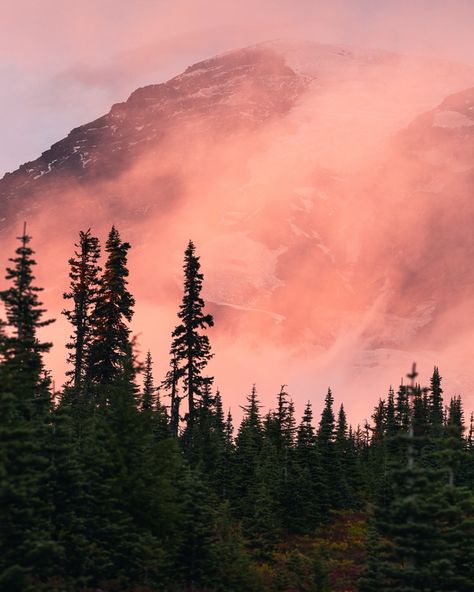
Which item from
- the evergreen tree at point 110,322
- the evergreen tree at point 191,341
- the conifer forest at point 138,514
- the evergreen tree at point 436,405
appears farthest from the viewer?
the evergreen tree at point 436,405

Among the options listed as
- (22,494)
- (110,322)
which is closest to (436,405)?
(110,322)

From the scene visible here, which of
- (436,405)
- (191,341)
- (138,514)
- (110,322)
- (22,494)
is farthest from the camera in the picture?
(436,405)

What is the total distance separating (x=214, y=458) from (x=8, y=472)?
28979mm

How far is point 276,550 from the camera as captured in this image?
1606 inches

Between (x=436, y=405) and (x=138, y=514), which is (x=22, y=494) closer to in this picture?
(x=138, y=514)

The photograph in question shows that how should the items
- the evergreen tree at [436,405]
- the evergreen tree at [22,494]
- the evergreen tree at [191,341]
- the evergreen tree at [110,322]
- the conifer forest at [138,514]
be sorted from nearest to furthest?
1. the evergreen tree at [22,494]
2. the conifer forest at [138,514]
3. the evergreen tree at [110,322]
4. the evergreen tree at [191,341]
5. the evergreen tree at [436,405]

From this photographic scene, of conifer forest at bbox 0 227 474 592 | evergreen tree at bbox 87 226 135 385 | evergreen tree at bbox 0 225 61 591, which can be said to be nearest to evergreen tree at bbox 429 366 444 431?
conifer forest at bbox 0 227 474 592

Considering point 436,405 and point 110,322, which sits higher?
point 436,405

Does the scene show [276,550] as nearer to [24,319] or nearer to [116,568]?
[116,568]

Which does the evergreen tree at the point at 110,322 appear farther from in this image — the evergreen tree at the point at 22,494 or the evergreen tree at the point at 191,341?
the evergreen tree at the point at 22,494

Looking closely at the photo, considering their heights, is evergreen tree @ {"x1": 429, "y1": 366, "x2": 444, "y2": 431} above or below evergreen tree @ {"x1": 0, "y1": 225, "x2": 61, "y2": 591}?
above

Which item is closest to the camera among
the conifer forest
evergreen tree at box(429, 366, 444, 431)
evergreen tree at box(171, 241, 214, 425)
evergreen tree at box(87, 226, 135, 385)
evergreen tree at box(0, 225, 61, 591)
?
evergreen tree at box(0, 225, 61, 591)

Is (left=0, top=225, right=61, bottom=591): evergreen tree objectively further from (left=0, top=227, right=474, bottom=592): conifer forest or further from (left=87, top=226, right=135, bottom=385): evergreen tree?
(left=87, top=226, right=135, bottom=385): evergreen tree

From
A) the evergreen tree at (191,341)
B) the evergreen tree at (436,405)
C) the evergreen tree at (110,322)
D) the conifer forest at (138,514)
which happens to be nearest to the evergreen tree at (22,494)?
the conifer forest at (138,514)
